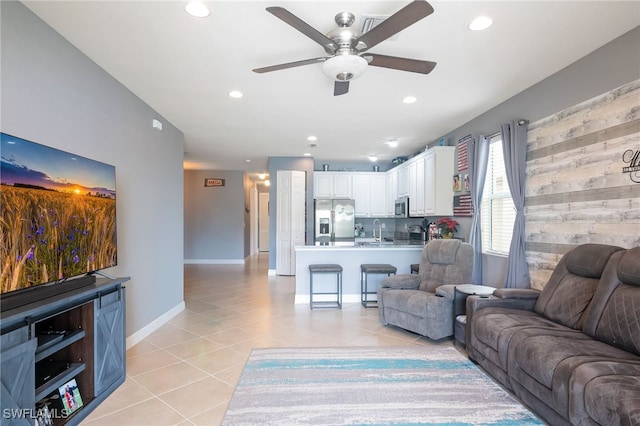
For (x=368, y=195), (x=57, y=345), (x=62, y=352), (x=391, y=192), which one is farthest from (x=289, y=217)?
(x=57, y=345)

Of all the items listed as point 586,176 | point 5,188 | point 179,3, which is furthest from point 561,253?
point 5,188

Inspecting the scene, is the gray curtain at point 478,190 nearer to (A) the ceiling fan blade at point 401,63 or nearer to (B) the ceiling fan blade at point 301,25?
(A) the ceiling fan blade at point 401,63

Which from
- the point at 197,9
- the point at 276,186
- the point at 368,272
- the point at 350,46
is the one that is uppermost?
the point at 197,9

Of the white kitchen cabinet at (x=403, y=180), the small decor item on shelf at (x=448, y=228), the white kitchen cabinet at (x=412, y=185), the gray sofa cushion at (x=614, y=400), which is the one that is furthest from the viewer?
the white kitchen cabinet at (x=403, y=180)

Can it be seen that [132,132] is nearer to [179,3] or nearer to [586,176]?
[179,3]

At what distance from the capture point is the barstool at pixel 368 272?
4727 millimetres

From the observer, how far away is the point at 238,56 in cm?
270

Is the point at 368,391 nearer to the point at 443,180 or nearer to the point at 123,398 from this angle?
the point at 123,398

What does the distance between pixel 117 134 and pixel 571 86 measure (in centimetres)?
424

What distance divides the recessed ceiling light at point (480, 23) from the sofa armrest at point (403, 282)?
2.86 metres

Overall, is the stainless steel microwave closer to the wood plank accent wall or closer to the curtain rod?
the curtain rod

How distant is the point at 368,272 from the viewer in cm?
476

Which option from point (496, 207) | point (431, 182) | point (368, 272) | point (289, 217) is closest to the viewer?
point (496, 207)

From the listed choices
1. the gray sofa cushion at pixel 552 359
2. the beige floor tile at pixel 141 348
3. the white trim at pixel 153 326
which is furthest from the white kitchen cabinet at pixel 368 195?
the gray sofa cushion at pixel 552 359
